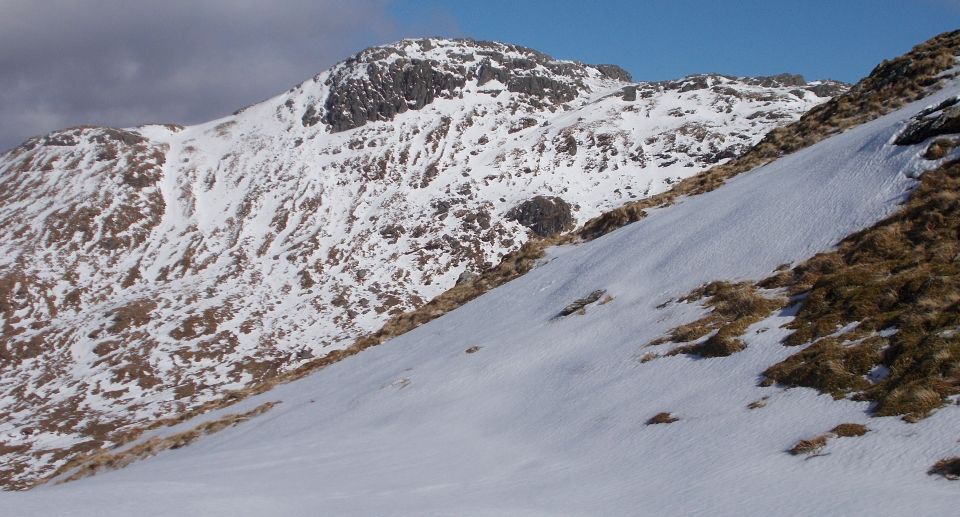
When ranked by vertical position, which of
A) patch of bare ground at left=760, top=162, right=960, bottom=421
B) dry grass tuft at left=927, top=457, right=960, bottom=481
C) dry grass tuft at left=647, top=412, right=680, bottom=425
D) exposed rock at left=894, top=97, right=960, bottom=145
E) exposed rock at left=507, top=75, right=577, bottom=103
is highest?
exposed rock at left=507, top=75, right=577, bottom=103

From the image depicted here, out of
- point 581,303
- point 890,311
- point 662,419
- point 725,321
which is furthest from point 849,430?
point 581,303

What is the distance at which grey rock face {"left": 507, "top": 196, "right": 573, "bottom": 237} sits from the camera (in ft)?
375

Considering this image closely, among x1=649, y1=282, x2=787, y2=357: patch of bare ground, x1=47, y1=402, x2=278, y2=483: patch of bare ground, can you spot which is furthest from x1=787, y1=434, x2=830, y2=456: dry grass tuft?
x1=47, y1=402, x2=278, y2=483: patch of bare ground

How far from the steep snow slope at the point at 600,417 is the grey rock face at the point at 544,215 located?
286 feet

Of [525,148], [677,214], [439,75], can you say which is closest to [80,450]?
[677,214]

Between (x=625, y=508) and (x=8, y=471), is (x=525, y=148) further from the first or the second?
(x=625, y=508)

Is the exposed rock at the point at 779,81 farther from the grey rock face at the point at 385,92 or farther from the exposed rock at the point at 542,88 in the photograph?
the grey rock face at the point at 385,92

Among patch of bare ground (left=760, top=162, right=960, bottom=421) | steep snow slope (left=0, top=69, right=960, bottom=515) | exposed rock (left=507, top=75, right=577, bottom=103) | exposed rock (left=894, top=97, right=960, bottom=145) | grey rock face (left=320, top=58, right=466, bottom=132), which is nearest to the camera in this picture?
steep snow slope (left=0, top=69, right=960, bottom=515)

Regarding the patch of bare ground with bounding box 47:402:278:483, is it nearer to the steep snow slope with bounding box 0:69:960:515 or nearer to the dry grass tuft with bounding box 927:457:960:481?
the steep snow slope with bounding box 0:69:960:515

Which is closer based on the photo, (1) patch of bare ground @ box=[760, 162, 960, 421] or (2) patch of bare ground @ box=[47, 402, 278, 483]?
(1) patch of bare ground @ box=[760, 162, 960, 421]

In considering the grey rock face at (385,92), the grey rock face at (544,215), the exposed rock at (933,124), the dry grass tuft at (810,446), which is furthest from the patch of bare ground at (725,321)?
the grey rock face at (385,92)

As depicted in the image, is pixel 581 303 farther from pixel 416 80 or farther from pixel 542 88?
pixel 542 88

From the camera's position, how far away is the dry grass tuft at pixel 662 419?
461 inches

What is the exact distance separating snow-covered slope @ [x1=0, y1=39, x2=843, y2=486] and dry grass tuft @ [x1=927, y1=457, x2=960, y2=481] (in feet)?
221
